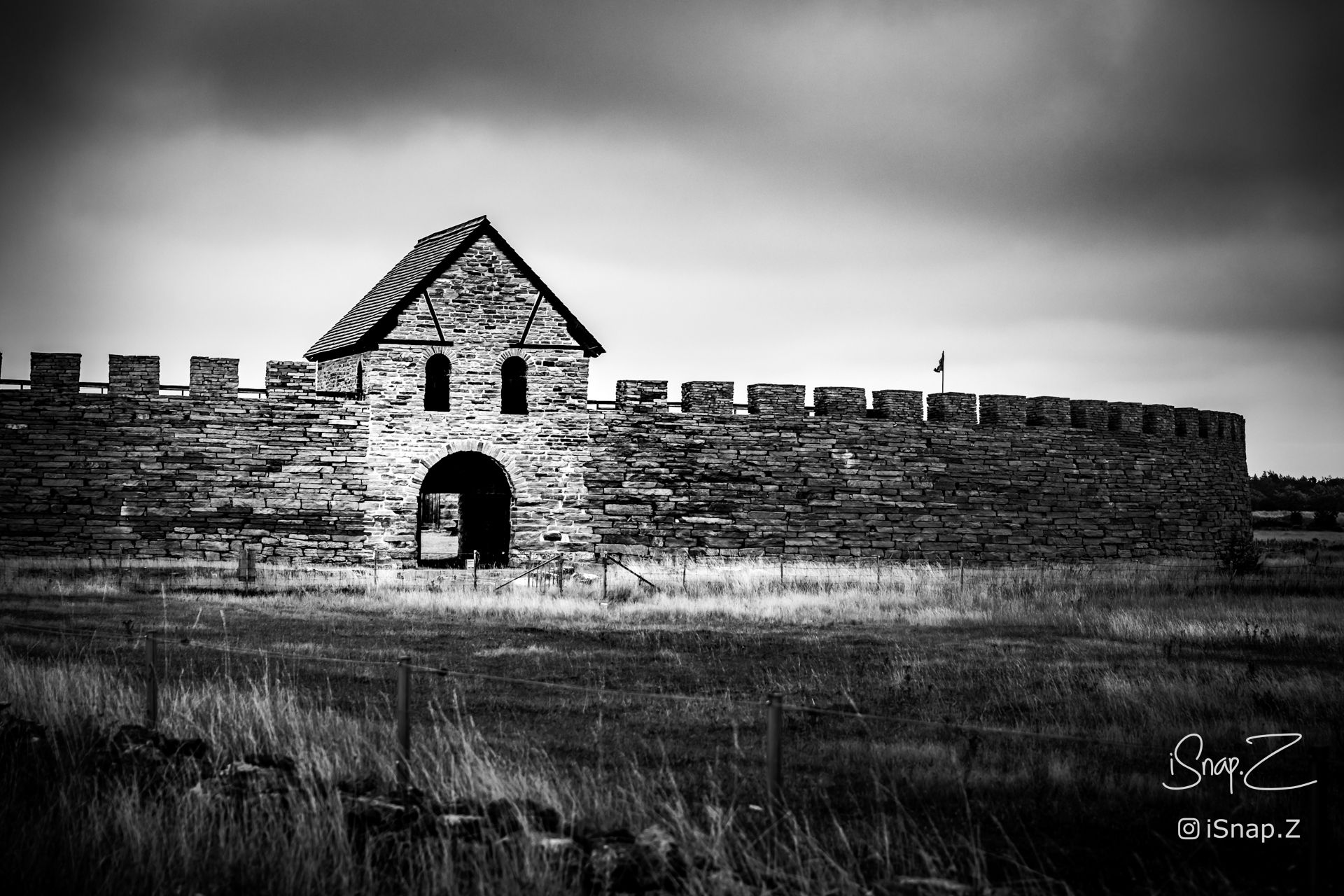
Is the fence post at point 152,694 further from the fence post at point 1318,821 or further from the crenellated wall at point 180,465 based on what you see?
the crenellated wall at point 180,465

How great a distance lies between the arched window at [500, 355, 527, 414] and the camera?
2788 centimetres

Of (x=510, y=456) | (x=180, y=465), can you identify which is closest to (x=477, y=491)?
(x=510, y=456)

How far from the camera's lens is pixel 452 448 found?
26938mm

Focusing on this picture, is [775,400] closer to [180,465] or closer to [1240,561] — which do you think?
[1240,561]

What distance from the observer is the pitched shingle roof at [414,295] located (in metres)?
26.8

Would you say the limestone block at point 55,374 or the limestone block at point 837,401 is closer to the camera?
the limestone block at point 55,374

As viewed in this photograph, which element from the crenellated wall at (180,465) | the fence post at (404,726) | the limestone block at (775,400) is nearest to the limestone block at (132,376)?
the crenellated wall at (180,465)

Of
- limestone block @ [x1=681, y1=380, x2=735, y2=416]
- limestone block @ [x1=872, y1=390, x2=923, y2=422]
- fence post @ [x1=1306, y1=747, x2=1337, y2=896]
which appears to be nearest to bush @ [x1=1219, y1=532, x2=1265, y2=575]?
limestone block @ [x1=872, y1=390, x2=923, y2=422]

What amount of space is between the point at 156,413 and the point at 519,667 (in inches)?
614

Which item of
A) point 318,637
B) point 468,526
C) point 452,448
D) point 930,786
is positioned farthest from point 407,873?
point 468,526

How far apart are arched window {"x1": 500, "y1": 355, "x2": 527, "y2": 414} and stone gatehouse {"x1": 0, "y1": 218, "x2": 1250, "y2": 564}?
0.18 ft

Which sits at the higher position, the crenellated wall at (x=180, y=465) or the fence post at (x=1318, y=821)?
the crenellated wall at (x=180, y=465)

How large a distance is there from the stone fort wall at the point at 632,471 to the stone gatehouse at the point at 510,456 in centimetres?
5

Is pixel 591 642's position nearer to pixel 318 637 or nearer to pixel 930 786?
pixel 318 637
